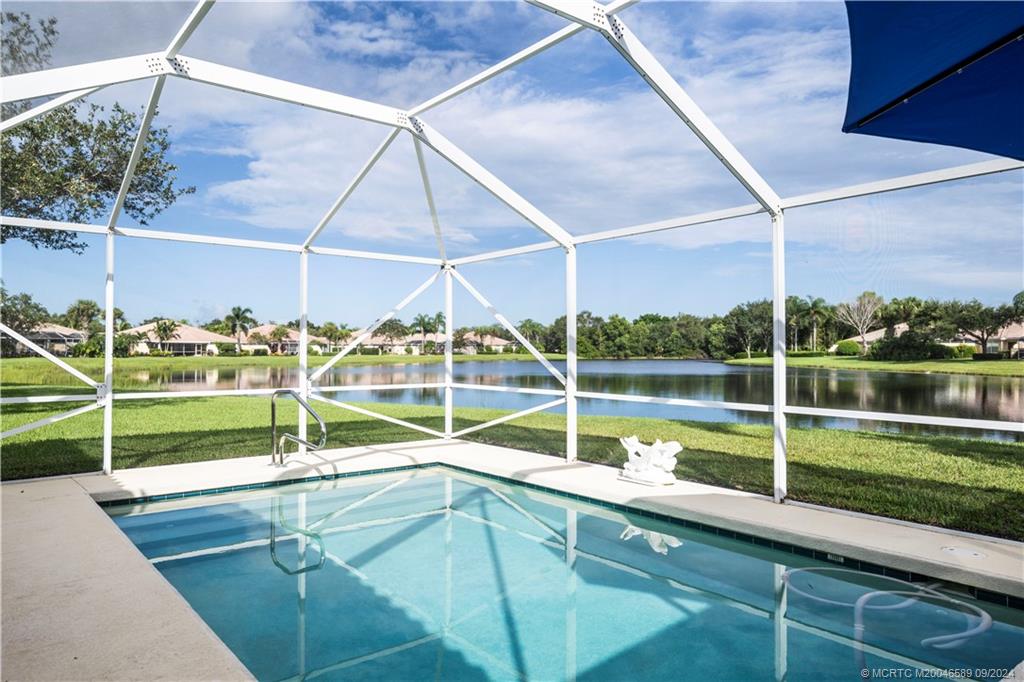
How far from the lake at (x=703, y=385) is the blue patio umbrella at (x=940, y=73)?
3.85m

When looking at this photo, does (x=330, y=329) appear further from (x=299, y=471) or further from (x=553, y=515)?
(x=553, y=515)

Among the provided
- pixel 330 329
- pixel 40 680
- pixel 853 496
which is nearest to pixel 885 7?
pixel 40 680

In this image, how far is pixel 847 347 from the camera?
296 inches

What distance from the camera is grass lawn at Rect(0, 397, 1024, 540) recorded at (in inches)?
247

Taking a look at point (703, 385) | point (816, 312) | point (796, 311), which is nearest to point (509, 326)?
point (796, 311)

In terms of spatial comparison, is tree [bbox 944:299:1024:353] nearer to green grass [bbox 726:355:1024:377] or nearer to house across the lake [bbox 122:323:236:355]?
green grass [bbox 726:355:1024:377]

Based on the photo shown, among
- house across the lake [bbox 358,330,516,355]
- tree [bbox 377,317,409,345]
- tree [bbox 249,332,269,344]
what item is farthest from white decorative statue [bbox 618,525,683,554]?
tree [bbox 249,332,269,344]

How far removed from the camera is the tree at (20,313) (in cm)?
1465

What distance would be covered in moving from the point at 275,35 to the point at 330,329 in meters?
12.5

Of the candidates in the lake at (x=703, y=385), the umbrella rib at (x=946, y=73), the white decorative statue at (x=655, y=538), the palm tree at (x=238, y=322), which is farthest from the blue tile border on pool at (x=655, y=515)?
the palm tree at (x=238, y=322)

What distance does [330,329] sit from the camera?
17562 millimetres

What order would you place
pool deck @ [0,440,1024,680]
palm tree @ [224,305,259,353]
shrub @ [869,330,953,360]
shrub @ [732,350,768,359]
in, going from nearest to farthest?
pool deck @ [0,440,1024,680]
shrub @ [869,330,953,360]
shrub @ [732,350,768,359]
palm tree @ [224,305,259,353]

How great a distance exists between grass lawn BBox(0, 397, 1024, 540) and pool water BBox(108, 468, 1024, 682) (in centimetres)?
181

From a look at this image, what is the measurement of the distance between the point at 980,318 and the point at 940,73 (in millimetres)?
5919
